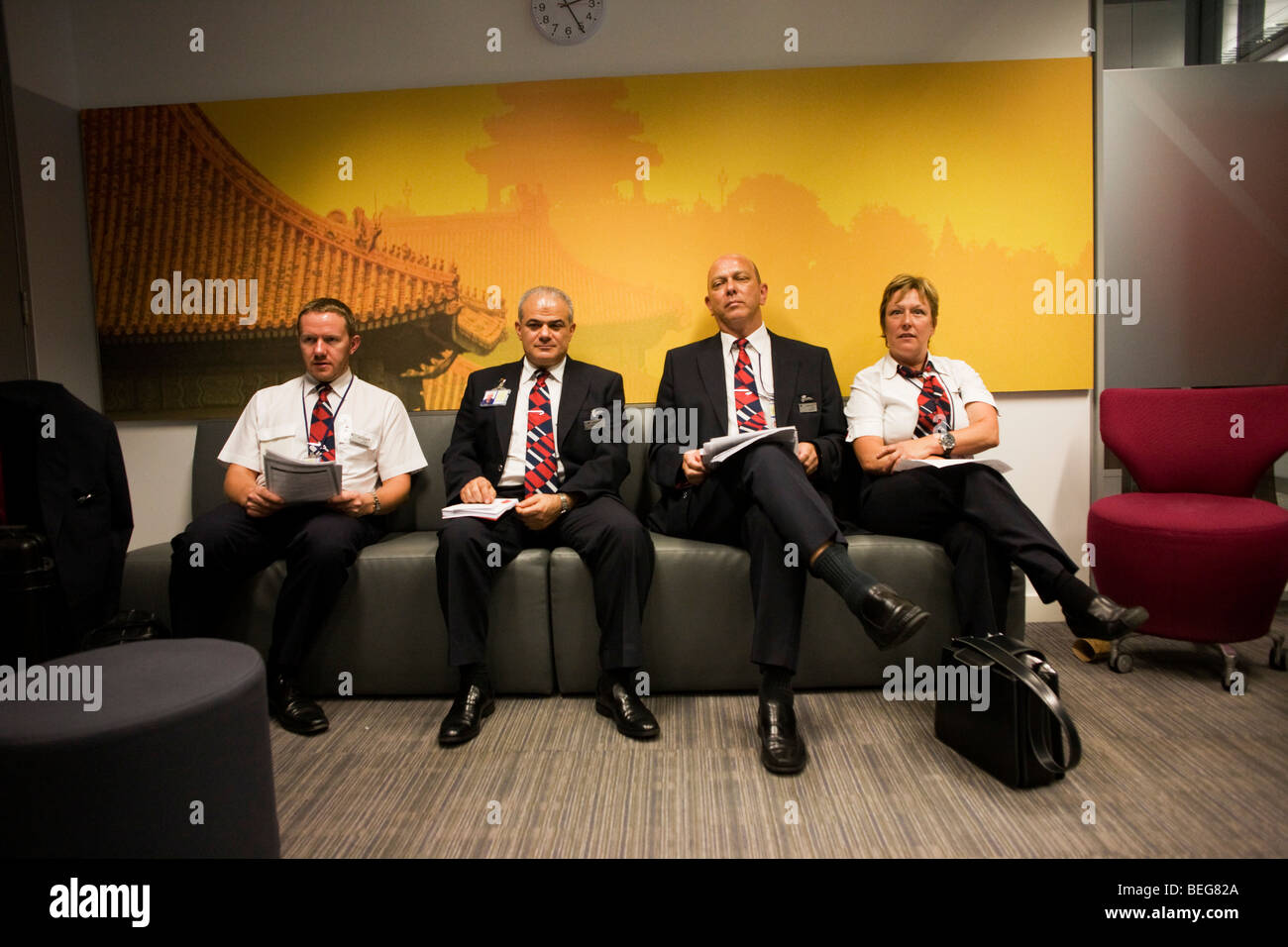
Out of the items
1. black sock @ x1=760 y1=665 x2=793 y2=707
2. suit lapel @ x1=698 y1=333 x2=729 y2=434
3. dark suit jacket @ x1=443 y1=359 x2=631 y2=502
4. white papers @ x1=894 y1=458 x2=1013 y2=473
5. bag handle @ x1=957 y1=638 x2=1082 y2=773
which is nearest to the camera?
bag handle @ x1=957 y1=638 x2=1082 y2=773

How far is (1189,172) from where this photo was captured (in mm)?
2826

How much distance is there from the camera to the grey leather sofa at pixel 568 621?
2.23m

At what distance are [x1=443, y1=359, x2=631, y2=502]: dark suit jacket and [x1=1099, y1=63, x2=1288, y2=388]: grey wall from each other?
7.07ft

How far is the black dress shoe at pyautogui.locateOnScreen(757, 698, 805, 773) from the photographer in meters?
1.80

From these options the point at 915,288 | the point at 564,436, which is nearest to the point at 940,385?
the point at 915,288

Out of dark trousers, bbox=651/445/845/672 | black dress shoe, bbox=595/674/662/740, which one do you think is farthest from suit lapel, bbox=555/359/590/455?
black dress shoe, bbox=595/674/662/740

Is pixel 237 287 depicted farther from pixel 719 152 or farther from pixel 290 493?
pixel 719 152

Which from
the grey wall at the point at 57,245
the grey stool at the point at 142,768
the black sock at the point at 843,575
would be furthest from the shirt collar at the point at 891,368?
the grey wall at the point at 57,245

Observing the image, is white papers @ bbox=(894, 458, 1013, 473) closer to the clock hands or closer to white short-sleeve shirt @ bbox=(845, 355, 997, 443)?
white short-sleeve shirt @ bbox=(845, 355, 997, 443)

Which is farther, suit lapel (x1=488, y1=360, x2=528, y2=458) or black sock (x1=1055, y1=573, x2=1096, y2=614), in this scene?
suit lapel (x1=488, y1=360, x2=528, y2=458)

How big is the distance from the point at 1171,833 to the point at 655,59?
10.1 feet

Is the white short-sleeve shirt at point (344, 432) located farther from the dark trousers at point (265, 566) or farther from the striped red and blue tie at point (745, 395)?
the striped red and blue tie at point (745, 395)

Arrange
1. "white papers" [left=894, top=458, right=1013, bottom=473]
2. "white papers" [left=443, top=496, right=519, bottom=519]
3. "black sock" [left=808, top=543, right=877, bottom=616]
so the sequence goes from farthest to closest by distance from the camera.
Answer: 1. "white papers" [left=443, top=496, right=519, bottom=519]
2. "white papers" [left=894, top=458, right=1013, bottom=473]
3. "black sock" [left=808, top=543, right=877, bottom=616]

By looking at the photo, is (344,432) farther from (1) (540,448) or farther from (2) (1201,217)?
(2) (1201,217)
